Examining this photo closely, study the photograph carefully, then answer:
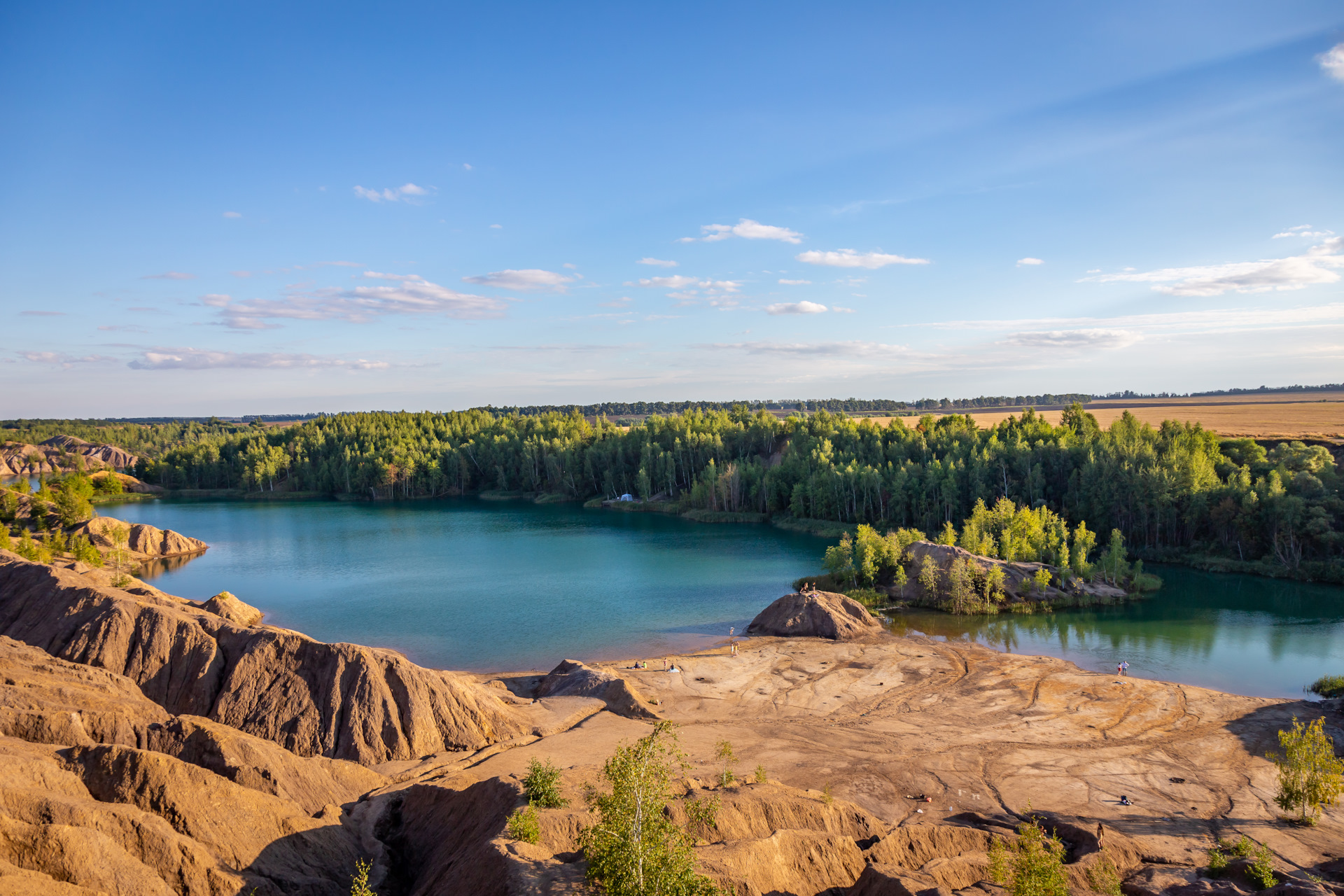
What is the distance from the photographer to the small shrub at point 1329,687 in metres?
34.9

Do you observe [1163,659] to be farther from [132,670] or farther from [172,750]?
[132,670]

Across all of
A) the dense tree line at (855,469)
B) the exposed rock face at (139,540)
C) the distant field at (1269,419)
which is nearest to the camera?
the dense tree line at (855,469)

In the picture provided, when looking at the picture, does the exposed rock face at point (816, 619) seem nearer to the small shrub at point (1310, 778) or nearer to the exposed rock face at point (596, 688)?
the exposed rock face at point (596, 688)

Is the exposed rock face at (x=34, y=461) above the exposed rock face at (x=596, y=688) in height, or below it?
above

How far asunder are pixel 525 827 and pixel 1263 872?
1878cm

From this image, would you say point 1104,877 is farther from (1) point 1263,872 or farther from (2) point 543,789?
(2) point 543,789

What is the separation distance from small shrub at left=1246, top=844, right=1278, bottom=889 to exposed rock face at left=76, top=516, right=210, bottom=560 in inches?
3443

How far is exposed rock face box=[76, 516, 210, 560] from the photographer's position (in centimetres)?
7206

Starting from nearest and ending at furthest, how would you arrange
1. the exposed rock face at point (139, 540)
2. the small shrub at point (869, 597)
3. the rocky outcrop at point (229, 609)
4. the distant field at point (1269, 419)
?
the rocky outcrop at point (229, 609) < the small shrub at point (869, 597) < the exposed rock face at point (139, 540) < the distant field at point (1269, 419)

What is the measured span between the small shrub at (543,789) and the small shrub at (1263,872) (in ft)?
58.8

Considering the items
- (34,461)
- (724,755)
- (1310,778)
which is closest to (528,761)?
(724,755)

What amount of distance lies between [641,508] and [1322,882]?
95.8 m

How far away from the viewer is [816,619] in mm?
45969

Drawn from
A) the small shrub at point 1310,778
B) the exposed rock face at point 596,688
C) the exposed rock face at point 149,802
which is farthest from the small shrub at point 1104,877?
the exposed rock face at point 149,802
